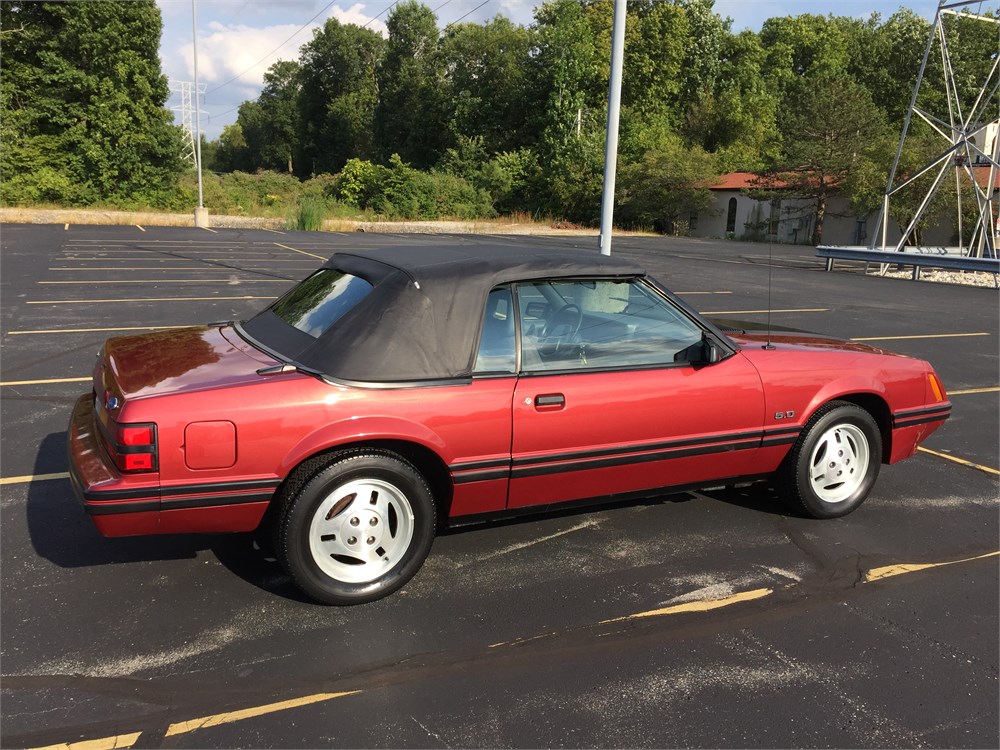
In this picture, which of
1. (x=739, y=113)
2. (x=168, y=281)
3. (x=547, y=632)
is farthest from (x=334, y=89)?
(x=547, y=632)

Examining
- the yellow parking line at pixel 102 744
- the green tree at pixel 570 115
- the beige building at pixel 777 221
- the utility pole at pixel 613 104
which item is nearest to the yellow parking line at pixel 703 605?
the yellow parking line at pixel 102 744

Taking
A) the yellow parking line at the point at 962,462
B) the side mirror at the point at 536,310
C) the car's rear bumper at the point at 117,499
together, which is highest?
the side mirror at the point at 536,310

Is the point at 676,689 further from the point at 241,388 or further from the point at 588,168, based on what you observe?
the point at 588,168

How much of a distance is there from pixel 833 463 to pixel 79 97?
51.9 metres

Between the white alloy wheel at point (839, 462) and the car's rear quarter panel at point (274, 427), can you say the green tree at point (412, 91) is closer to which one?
the white alloy wheel at point (839, 462)

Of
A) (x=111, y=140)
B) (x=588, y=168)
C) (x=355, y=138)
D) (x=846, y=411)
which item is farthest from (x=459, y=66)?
(x=846, y=411)

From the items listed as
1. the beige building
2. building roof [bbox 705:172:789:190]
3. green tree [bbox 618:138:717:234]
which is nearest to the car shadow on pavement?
the beige building

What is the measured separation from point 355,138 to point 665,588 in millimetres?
81610

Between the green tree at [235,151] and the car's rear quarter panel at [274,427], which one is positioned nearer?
the car's rear quarter panel at [274,427]

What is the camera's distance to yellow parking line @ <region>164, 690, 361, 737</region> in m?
2.67

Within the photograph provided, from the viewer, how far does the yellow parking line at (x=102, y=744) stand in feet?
8.36

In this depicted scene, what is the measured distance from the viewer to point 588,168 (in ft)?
176

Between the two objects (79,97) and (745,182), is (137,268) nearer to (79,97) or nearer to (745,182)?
(79,97)

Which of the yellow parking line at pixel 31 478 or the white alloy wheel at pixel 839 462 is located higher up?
the white alloy wheel at pixel 839 462
